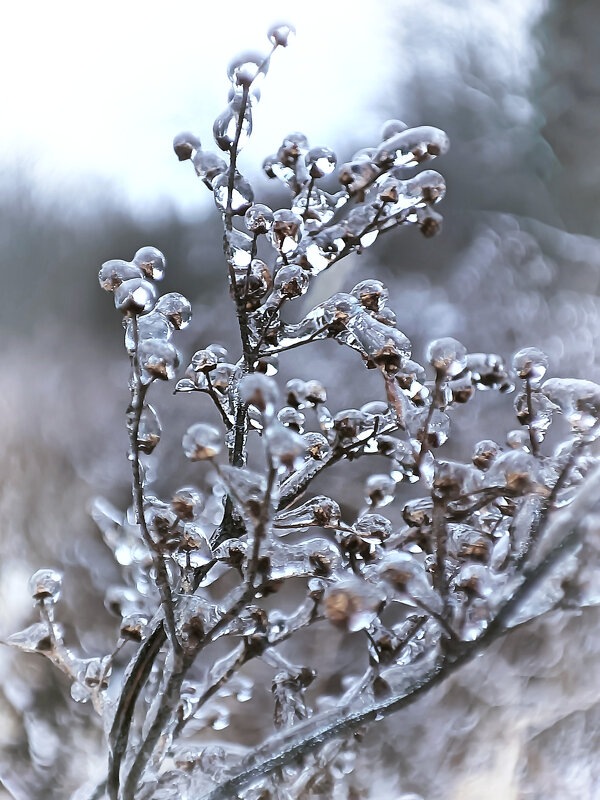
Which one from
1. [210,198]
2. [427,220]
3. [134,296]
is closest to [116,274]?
[134,296]

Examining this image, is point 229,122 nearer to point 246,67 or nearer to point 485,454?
point 246,67

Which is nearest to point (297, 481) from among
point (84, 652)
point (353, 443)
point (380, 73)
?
point (353, 443)

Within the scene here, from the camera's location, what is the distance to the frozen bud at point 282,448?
0.21 meters

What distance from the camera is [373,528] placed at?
1.01 feet

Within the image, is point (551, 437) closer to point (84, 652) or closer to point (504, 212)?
point (504, 212)

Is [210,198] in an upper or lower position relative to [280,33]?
upper

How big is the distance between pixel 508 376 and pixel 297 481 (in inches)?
4.0

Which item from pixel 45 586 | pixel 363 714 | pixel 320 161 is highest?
pixel 320 161

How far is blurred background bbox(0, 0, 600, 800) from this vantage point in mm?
680

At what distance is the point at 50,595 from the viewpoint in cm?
32

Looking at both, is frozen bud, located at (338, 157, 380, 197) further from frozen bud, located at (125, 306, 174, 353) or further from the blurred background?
the blurred background

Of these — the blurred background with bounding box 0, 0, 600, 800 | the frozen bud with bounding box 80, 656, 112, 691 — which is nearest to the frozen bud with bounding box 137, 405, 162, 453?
the frozen bud with bounding box 80, 656, 112, 691

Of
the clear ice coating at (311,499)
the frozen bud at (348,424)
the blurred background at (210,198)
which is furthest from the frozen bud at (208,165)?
the blurred background at (210,198)

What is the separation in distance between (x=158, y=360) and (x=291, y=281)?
0.24 ft
